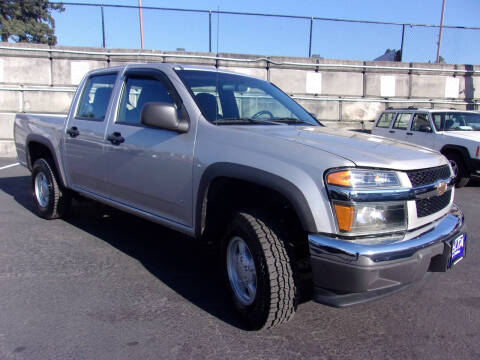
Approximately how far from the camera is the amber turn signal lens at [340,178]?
2344 mm

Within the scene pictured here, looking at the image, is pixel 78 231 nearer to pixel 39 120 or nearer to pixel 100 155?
pixel 100 155

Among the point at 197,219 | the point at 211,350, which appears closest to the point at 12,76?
the point at 197,219

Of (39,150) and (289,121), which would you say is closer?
(289,121)

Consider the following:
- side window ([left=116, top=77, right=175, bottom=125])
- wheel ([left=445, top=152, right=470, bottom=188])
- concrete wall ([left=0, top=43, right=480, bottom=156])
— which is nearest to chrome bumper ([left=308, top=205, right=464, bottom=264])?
side window ([left=116, top=77, right=175, bottom=125])

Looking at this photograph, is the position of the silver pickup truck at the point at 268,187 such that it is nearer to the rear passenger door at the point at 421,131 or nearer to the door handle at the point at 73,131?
the door handle at the point at 73,131

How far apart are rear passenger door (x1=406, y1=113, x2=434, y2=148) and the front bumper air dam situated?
7.26m

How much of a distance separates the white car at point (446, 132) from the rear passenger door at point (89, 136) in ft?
21.2

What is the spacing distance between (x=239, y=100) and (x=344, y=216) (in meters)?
1.86

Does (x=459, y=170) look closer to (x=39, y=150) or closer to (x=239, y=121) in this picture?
(x=239, y=121)

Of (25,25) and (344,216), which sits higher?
(25,25)

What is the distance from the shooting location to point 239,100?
3814mm

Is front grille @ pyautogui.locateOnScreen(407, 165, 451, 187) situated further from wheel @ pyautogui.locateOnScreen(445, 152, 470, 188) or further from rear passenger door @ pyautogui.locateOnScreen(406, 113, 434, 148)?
rear passenger door @ pyautogui.locateOnScreen(406, 113, 434, 148)

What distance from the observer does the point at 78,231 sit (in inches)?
193

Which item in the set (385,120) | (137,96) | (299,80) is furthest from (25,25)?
(137,96)
